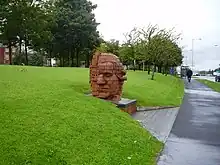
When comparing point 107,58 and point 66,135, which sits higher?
point 107,58

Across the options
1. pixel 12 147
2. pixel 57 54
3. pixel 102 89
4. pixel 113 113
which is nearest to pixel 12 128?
pixel 12 147

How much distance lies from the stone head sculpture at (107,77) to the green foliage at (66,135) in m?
2.39

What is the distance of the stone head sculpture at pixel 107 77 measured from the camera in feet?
39.7

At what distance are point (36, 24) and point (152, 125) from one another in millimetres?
32423

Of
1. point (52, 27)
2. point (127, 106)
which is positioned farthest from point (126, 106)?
point (52, 27)

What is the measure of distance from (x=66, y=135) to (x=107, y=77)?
5.76 m

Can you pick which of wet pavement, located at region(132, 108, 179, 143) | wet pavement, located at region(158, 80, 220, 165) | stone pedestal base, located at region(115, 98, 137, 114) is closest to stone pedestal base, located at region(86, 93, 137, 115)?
stone pedestal base, located at region(115, 98, 137, 114)

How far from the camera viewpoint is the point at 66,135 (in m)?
6.61

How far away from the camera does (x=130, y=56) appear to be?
48188 mm

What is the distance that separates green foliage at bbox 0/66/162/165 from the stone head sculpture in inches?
94.1

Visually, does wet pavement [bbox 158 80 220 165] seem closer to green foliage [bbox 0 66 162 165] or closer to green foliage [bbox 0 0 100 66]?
green foliage [bbox 0 66 162 165]

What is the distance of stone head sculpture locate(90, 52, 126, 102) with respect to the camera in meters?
12.1

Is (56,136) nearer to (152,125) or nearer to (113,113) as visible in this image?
(113,113)

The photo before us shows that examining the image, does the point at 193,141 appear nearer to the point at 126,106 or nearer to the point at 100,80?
the point at 126,106
